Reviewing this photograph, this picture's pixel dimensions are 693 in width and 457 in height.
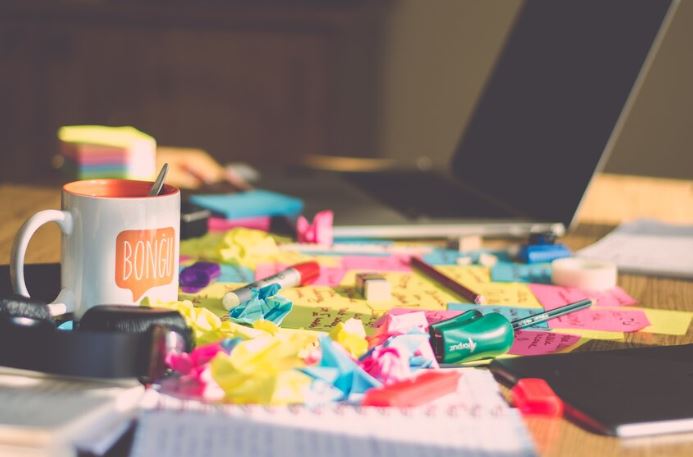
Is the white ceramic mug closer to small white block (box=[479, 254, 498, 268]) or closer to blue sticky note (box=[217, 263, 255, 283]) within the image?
blue sticky note (box=[217, 263, 255, 283])

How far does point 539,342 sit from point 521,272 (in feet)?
0.81

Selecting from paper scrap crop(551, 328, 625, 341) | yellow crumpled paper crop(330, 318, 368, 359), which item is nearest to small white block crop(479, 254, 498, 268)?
paper scrap crop(551, 328, 625, 341)

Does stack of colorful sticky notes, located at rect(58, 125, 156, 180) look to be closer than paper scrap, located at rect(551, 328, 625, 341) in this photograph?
No

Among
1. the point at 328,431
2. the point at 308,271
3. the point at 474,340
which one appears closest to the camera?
the point at 328,431

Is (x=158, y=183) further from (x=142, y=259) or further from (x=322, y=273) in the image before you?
(x=322, y=273)

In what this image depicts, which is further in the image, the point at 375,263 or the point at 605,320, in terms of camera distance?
the point at 375,263

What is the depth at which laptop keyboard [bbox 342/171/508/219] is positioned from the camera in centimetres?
116

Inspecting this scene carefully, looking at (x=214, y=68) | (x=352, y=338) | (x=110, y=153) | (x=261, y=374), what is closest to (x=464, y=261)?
(x=352, y=338)

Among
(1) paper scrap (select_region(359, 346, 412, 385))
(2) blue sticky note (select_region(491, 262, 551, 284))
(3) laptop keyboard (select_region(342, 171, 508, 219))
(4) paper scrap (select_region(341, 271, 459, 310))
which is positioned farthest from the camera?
(3) laptop keyboard (select_region(342, 171, 508, 219))

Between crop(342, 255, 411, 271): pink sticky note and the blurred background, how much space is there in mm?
1845

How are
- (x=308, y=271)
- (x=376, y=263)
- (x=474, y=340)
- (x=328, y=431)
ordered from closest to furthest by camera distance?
(x=328, y=431), (x=474, y=340), (x=308, y=271), (x=376, y=263)

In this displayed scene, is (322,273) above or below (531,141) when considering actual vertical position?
below

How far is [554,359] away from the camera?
668 millimetres

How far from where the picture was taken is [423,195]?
130cm
